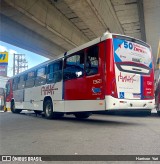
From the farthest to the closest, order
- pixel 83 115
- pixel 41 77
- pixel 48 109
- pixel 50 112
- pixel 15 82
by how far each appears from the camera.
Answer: pixel 15 82 < pixel 41 77 < pixel 83 115 < pixel 48 109 < pixel 50 112

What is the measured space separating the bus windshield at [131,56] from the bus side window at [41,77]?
5516 millimetres

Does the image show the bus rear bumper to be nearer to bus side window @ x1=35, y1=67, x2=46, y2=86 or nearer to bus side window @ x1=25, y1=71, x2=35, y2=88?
bus side window @ x1=35, y1=67, x2=46, y2=86

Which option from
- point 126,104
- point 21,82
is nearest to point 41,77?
point 21,82

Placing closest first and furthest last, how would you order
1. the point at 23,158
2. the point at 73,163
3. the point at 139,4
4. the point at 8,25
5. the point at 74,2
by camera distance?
1. the point at 73,163
2. the point at 23,158
3. the point at 74,2
4. the point at 139,4
5. the point at 8,25

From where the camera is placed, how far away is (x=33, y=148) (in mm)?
5359

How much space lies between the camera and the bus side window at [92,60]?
31.0ft

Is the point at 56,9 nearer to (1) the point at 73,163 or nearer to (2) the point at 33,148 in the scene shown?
(2) the point at 33,148

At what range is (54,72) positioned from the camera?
12516 millimetres

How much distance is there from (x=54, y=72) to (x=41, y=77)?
1.74 m

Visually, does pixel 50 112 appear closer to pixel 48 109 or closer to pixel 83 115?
pixel 48 109

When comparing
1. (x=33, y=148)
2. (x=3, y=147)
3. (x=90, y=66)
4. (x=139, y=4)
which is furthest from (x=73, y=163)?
(x=139, y=4)

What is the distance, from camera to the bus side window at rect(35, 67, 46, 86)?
1368 centimetres

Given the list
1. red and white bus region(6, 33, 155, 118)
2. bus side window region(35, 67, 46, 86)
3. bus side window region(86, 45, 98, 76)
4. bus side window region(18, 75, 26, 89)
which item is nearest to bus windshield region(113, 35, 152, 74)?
red and white bus region(6, 33, 155, 118)

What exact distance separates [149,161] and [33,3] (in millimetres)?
10208
